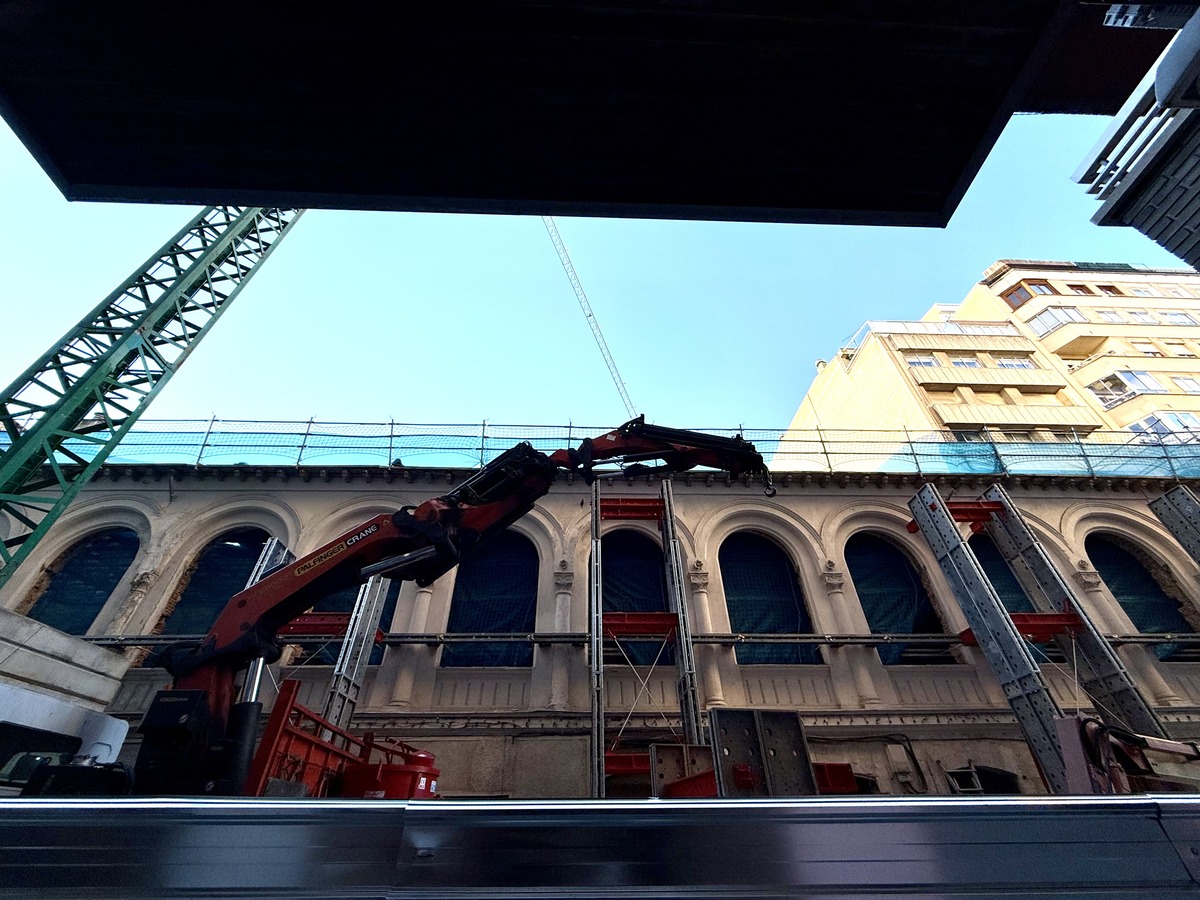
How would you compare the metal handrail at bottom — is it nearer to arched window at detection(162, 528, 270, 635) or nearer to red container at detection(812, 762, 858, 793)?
red container at detection(812, 762, 858, 793)

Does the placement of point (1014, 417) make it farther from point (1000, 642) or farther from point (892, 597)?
point (1000, 642)

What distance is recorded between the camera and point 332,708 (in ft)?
32.9

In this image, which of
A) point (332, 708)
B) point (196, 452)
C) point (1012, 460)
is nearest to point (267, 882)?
point (332, 708)

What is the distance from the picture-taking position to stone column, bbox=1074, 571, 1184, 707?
39.9 ft

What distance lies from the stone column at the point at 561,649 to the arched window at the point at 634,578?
0.91 metres

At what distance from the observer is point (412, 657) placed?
12055 mm

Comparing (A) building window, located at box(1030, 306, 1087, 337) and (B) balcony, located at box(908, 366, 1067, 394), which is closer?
(B) balcony, located at box(908, 366, 1067, 394)

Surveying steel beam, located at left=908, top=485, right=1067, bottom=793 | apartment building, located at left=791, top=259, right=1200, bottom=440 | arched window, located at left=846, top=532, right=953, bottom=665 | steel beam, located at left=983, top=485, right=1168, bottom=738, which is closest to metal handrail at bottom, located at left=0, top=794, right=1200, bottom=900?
steel beam, located at left=908, top=485, right=1067, bottom=793

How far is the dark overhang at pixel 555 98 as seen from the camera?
11.5 feet

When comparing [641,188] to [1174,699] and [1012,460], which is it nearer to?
[1174,699]

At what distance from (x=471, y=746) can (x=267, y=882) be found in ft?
35.0

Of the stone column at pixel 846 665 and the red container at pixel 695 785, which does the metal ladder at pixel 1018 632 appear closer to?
the stone column at pixel 846 665

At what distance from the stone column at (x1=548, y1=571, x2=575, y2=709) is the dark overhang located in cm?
993

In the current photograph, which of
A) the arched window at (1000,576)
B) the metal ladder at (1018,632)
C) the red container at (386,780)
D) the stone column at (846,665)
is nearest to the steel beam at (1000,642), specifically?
the metal ladder at (1018,632)
